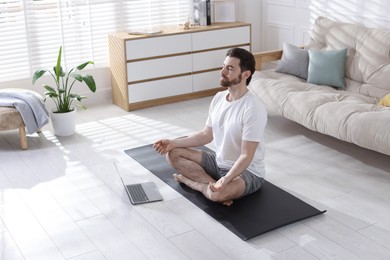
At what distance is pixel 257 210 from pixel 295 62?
2170 millimetres

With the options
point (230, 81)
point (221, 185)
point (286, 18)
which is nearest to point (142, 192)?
point (221, 185)

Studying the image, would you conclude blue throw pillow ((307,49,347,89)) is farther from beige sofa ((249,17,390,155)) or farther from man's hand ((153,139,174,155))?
man's hand ((153,139,174,155))

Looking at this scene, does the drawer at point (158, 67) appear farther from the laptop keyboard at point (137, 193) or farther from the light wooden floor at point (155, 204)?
the laptop keyboard at point (137, 193)

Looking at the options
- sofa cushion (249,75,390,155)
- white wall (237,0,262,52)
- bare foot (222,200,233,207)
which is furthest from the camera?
white wall (237,0,262,52)

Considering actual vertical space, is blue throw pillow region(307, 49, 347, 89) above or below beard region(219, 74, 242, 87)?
below

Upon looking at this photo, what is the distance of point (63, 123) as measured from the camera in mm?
4797

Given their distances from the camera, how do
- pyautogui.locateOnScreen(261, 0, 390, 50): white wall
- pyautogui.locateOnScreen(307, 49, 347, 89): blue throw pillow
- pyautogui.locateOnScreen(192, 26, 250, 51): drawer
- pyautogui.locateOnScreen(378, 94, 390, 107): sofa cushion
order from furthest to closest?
pyautogui.locateOnScreen(192, 26, 250, 51): drawer → pyautogui.locateOnScreen(261, 0, 390, 50): white wall → pyautogui.locateOnScreen(307, 49, 347, 89): blue throw pillow → pyautogui.locateOnScreen(378, 94, 390, 107): sofa cushion

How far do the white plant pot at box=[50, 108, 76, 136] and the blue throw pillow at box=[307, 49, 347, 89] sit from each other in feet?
6.75

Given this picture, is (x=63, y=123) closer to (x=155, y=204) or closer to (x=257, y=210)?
(x=155, y=204)

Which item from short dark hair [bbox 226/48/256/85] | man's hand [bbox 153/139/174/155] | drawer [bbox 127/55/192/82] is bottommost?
man's hand [bbox 153/139/174/155]

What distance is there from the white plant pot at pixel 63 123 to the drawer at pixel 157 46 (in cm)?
91

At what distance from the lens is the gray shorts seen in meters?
3.50

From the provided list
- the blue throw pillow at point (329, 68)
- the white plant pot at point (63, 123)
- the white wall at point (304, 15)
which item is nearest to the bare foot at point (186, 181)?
the white plant pot at point (63, 123)

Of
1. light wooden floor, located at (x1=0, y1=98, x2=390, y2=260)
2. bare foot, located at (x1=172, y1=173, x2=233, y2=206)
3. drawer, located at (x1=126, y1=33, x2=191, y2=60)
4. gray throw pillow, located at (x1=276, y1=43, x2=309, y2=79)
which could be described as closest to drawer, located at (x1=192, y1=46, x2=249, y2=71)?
drawer, located at (x1=126, y1=33, x2=191, y2=60)
